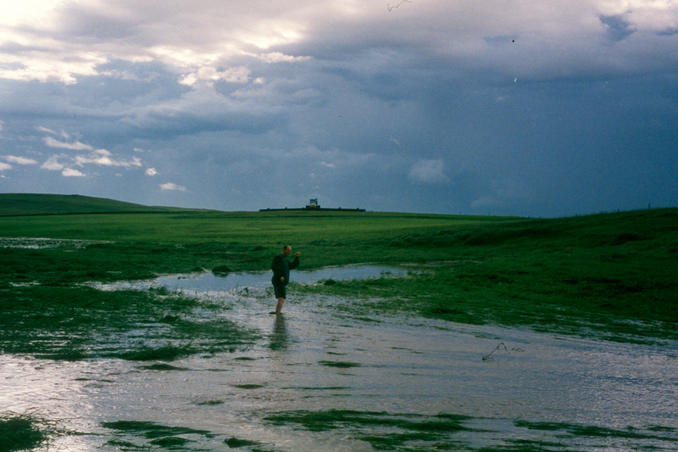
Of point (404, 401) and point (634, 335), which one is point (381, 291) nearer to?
point (634, 335)

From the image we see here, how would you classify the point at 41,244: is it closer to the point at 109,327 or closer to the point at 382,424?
the point at 109,327

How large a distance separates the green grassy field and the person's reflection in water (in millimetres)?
3415

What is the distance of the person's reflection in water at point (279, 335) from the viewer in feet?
48.4

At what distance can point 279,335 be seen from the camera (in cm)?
1623

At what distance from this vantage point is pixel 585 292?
2833 centimetres

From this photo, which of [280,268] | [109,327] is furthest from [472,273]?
[109,327]

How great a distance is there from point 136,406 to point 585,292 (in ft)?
76.5

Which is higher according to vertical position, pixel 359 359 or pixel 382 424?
pixel 382 424

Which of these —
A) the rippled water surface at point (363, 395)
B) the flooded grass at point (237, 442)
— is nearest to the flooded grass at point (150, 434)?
the rippled water surface at point (363, 395)

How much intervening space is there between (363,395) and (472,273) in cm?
2414

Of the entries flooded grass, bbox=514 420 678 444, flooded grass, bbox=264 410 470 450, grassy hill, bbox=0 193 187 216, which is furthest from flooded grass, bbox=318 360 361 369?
grassy hill, bbox=0 193 187 216

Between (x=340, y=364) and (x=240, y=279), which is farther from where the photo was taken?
(x=240, y=279)

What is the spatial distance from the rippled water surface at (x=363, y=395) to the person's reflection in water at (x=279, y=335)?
2.6 inches

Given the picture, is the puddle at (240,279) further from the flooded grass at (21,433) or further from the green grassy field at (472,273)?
the flooded grass at (21,433)
